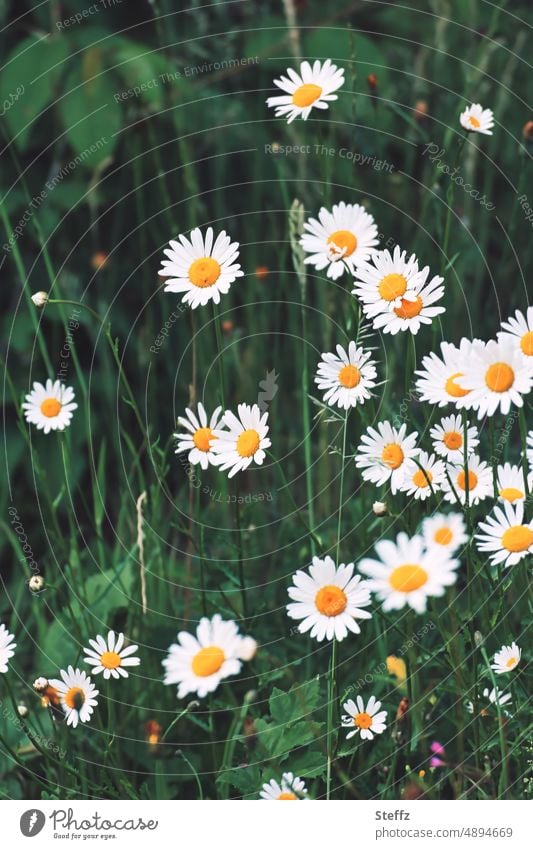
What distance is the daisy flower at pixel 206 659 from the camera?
43cm

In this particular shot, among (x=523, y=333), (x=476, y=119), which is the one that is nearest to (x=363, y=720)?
(x=523, y=333)

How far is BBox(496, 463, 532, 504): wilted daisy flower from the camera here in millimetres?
561

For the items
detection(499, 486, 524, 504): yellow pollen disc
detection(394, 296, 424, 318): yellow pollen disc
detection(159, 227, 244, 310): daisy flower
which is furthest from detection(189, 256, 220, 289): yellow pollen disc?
detection(499, 486, 524, 504): yellow pollen disc

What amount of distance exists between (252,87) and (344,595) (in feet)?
2.18

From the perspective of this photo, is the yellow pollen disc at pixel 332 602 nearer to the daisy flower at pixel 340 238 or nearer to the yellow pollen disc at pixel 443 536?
the yellow pollen disc at pixel 443 536

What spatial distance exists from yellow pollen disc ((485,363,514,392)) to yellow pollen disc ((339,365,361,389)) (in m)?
0.09

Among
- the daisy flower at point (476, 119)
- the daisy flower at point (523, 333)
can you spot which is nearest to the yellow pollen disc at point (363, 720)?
the daisy flower at point (523, 333)

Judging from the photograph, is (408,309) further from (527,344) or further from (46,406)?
(46,406)

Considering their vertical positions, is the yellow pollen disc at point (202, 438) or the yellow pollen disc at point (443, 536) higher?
the yellow pollen disc at point (202, 438)

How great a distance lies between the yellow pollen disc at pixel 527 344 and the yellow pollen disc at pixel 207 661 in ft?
0.74

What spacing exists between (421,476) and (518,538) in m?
0.06

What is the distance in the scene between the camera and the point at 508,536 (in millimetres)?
522

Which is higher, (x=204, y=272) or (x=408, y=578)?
(x=204, y=272)

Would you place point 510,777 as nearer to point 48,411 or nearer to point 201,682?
point 201,682
